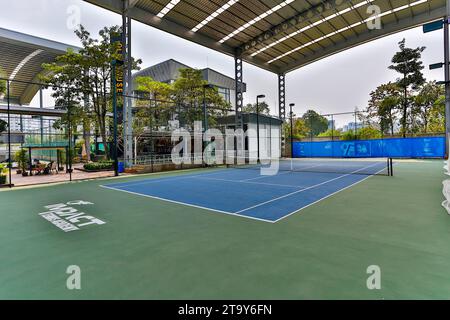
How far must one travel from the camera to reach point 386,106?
27594 millimetres

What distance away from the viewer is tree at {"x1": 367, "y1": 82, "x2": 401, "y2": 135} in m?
27.1

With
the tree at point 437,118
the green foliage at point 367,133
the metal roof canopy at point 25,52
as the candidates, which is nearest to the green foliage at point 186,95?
the metal roof canopy at point 25,52

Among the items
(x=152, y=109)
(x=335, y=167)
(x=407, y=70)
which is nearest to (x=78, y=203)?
(x=335, y=167)

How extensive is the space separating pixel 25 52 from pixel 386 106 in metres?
40.0

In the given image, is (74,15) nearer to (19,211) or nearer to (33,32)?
(19,211)

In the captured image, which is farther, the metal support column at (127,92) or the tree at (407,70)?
the tree at (407,70)

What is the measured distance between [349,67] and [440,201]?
24.3 metres

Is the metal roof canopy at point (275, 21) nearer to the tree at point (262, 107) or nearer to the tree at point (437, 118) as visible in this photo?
the tree at point (437, 118)

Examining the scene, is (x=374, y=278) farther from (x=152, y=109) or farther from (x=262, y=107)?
(x=262, y=107)

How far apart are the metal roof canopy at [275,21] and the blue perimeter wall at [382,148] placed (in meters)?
9.27

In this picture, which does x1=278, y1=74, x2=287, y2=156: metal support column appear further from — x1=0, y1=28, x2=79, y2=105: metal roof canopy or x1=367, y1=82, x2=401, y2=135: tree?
x1=0, y1=28, x2=79, y2=105: metal roof canopy

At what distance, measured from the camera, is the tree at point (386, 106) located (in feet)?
89.0

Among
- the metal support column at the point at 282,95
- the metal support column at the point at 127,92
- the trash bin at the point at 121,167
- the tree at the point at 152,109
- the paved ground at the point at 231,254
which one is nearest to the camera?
the paved ground at the point at 231,254

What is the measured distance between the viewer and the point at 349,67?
27188 millimetres
